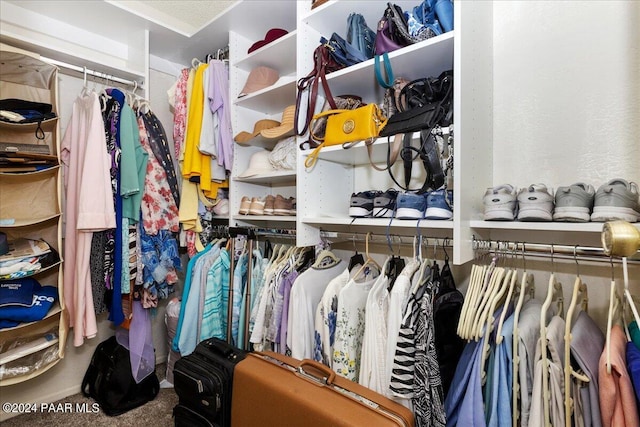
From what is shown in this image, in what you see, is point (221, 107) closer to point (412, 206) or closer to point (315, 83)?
point (315, 83)

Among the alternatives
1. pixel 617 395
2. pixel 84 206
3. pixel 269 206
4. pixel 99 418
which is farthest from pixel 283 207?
pixel 99 418

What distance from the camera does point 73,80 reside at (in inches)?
75.0

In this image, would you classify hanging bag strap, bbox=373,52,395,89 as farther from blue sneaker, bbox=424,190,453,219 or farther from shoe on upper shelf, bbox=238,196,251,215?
shoe on upper shelf, bbox=238,196,251,215

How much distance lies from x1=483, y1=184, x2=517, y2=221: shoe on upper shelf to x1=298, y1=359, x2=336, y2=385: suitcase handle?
74cm

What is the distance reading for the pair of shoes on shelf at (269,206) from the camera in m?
1.70

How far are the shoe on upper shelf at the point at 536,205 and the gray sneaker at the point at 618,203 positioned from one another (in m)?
0.11

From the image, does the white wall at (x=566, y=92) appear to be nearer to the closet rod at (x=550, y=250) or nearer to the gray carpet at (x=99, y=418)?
the closet rod at (x=550, y=250)

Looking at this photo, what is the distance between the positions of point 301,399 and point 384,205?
0.73 metres

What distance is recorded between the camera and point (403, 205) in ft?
3.90

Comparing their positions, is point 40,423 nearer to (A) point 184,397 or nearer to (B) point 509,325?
(A) point 184,397

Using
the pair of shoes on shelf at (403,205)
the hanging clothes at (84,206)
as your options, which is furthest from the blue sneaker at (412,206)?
the hanging clothes at (84,206)

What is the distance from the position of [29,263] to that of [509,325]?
192cm

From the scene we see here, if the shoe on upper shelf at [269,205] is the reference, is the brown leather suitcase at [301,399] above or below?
below

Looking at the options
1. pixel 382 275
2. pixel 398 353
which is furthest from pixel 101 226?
pixel 398 353
